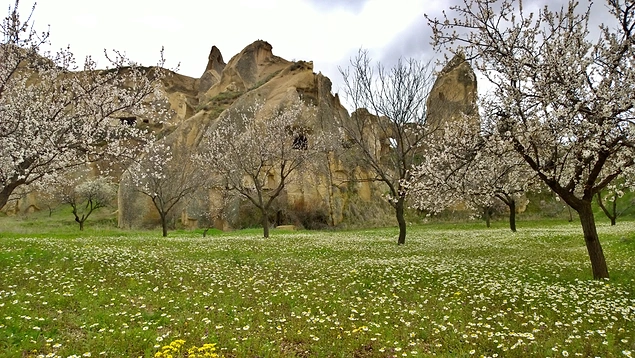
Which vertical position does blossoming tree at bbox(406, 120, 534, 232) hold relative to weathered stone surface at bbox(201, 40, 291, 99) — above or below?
below

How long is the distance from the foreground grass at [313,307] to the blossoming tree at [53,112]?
373 centimetres

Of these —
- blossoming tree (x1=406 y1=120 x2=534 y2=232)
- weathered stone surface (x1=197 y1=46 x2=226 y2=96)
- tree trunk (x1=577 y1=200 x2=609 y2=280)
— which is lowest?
tree trunk (x1=577 y1=200 x2=609 y2=280)

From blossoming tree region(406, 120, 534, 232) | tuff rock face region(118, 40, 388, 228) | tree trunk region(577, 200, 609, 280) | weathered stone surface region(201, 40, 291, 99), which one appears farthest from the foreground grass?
weathered stone surface region(201, 40, 291, 99)

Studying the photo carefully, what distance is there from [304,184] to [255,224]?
7.68 m

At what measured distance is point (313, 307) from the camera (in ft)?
31.8

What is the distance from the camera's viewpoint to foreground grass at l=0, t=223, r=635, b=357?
7141 millimetres

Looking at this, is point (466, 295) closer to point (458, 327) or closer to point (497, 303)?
point (497, 303)

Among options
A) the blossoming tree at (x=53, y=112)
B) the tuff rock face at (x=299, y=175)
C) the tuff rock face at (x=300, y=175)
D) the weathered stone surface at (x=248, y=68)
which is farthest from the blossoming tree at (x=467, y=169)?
the weathered stone surface at (x=248, y=68)

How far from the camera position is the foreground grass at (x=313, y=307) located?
7141mm

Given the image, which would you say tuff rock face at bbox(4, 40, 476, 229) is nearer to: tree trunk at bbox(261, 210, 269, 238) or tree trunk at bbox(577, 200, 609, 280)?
tree trunk at bbox(261, 210, 269, 238)

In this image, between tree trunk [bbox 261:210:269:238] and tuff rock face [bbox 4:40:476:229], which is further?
tuff rock face [bbox 4:40:476:229]

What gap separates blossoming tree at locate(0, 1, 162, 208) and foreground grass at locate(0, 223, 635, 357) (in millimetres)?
3729

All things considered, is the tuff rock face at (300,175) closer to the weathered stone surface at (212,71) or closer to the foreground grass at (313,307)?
the foreground grass at (313,307)

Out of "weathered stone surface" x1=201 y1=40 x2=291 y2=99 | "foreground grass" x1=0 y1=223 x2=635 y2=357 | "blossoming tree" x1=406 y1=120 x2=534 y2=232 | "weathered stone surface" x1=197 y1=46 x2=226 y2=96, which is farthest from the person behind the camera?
"weathered stone surface" x1=197 y1=46 x2=226 y2=96
